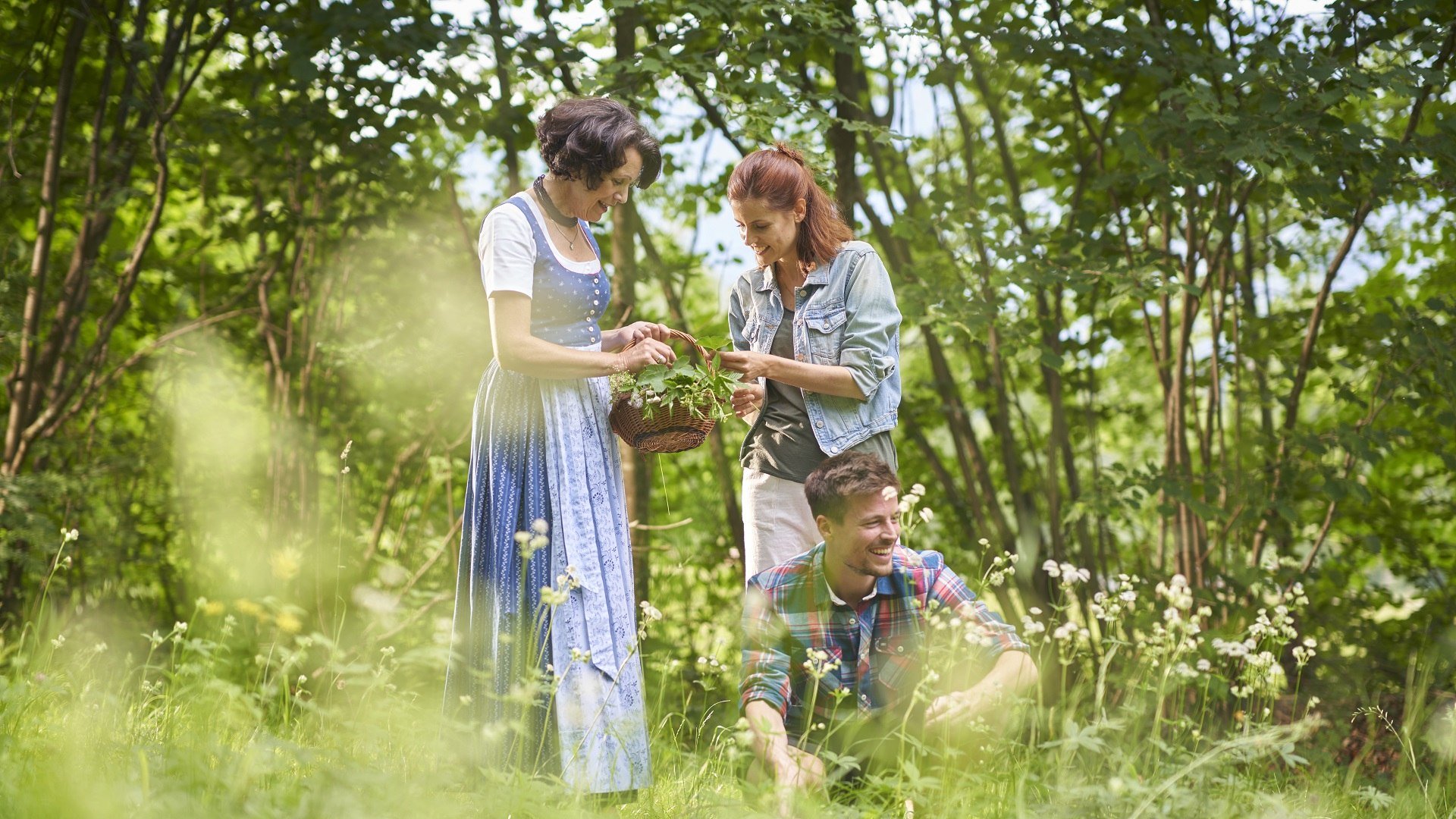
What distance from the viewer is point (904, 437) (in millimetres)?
5230

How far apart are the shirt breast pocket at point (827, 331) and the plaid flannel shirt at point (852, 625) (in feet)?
1.53

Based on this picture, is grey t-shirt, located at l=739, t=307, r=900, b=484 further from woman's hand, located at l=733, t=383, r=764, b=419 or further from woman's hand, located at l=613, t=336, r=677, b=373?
woman's hand, located at l=613, t=336, r=677, b=373

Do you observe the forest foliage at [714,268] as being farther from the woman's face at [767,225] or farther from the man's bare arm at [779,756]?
the man's bare arm at [779,756]

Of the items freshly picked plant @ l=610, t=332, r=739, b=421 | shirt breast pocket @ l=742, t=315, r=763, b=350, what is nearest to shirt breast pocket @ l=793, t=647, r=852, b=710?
freshly picked plant @ l=610, t=332, r=739, b=421

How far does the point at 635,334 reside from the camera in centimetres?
266

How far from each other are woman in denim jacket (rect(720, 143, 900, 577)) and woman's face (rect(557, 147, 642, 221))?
1.03 ft

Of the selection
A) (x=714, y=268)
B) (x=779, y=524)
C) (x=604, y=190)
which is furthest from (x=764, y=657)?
(x=714, y=268)

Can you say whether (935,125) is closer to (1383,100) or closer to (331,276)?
(1383,100)

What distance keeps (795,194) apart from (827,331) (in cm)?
32

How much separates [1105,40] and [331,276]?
3.26m

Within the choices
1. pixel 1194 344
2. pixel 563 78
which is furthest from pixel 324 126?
pixel 1194 344

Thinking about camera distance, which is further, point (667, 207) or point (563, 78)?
point (667, 207)

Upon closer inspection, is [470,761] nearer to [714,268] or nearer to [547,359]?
[547,359]

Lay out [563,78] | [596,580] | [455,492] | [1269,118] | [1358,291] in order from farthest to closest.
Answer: [455,492]
[1358,291]
[563,78]
[1269,118]
[596,580]
